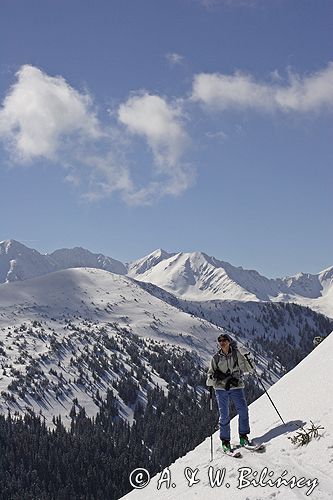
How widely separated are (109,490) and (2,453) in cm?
4677

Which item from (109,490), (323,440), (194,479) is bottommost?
(109,490)

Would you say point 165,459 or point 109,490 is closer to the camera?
point 109,490

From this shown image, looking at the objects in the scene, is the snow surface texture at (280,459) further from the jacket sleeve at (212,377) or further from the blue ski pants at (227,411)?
the jacket sleeve at (212,377)

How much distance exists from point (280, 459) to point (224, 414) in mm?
2962

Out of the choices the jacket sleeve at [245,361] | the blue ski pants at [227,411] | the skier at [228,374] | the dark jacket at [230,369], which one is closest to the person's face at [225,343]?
the skier at [228,374]

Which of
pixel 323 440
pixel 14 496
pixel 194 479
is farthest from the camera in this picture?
pixel 14 496

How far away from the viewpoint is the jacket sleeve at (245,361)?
1455 cm

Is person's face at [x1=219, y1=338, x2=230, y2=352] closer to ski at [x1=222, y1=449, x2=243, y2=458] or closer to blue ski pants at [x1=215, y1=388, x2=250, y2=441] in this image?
blue ski pants at [x1=215, y1=388, x2=250, y2=441]

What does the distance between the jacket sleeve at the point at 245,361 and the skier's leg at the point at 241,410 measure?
664 millimetres

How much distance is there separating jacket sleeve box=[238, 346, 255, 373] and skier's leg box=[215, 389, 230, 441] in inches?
37.8

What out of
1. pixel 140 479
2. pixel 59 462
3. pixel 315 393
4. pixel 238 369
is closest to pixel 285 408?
pixel 315 393

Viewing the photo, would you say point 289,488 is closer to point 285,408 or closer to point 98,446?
point 285,408

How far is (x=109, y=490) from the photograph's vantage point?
167 m

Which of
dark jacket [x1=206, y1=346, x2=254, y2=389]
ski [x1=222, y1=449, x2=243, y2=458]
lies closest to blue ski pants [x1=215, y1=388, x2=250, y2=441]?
dark jacket [x1=206, y1=346, x2=254, y2=389]
